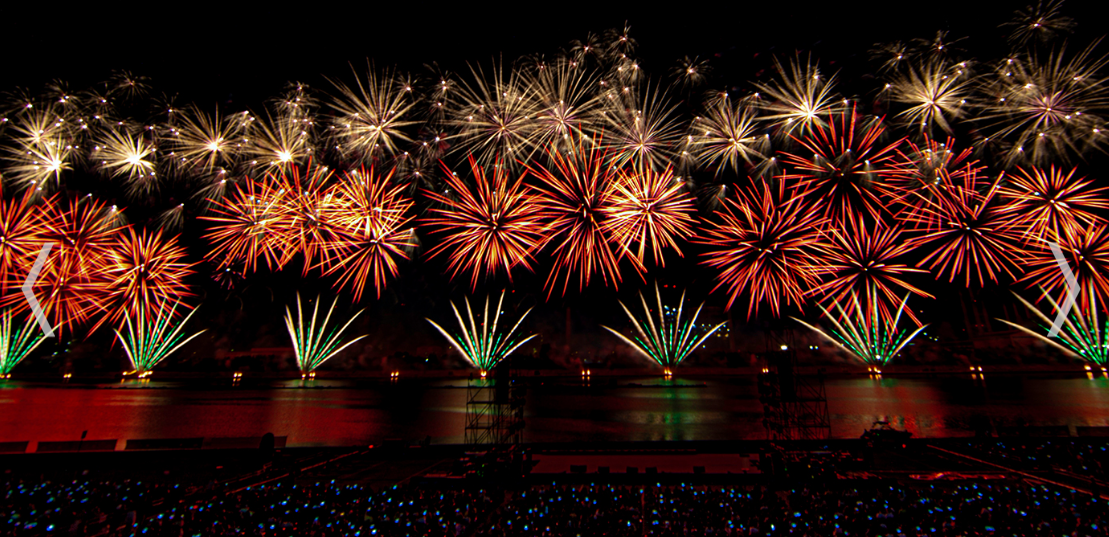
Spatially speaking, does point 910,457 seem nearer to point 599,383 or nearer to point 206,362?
point 599,383

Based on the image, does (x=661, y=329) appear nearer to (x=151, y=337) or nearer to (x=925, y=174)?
(x=925, y=174)

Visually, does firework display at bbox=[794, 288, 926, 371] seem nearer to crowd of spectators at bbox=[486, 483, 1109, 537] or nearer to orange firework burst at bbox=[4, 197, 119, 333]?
crowd of spectators at bbox=[486, 483, 1109, 537]

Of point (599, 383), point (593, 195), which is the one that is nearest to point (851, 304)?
point (599, 383)

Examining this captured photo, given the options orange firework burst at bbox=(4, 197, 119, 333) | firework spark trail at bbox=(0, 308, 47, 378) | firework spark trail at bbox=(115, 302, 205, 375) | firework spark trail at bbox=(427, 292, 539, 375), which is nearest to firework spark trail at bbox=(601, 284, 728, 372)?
firework spark trail at bbox=(427, 292, 539, 375)

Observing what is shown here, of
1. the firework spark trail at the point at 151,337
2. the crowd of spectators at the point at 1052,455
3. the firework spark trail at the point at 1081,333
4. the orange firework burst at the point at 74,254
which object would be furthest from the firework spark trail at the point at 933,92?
the firework spark trail at the point at 151,337

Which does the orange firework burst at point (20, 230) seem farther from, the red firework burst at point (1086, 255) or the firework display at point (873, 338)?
the firework display at point (873, 338)
